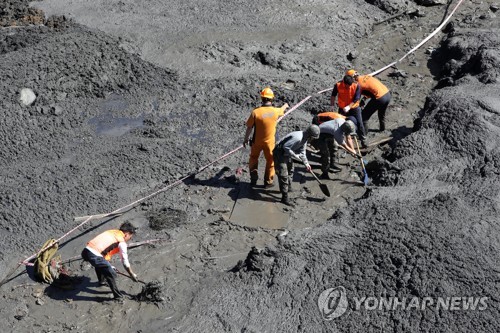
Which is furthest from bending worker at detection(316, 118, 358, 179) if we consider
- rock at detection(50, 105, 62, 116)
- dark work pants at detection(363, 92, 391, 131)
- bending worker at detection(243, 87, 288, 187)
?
rock at detection(50, 105, 62, 116)

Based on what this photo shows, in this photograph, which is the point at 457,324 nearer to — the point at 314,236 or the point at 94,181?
the point at 314,236

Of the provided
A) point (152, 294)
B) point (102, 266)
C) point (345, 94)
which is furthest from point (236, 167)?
point (102, 266)

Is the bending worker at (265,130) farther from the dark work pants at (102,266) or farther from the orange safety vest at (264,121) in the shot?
the dark work pants at (102,266)

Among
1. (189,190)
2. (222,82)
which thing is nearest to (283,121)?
(222,82)

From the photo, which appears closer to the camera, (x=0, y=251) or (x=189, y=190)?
(x=0, y=251)

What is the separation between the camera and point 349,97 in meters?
10.6

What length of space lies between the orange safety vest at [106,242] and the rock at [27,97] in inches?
195

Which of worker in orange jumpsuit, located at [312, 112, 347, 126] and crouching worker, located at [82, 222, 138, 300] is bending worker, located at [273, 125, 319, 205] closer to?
worker in orange jumpsuit, located at [312, 112, 347, 126]

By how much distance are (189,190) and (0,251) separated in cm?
314

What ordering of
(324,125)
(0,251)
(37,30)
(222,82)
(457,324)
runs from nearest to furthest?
(457,324) → (0,251) → (324,125) → (222,82) → (37,30)

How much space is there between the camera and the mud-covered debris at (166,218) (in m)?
9.43

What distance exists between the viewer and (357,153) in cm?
1046

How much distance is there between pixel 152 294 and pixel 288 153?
315 cm

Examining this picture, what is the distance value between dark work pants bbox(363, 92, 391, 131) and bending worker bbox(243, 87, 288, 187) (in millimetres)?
2142
